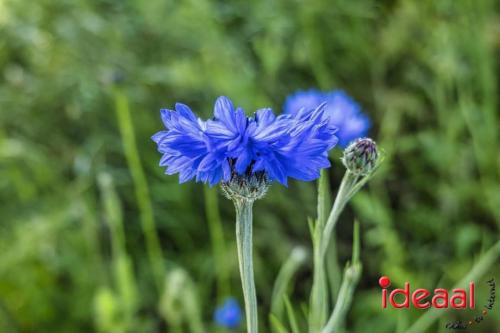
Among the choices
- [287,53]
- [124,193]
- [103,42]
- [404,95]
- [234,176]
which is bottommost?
[234,176]

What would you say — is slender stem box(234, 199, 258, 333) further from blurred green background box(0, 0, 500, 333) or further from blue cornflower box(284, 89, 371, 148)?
blurred green background box(0, 0, 500, 333)

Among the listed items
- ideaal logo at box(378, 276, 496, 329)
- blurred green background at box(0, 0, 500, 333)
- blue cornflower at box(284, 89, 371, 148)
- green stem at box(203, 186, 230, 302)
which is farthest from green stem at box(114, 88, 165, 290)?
ideaal logo at box(378, 276, 496, 329)

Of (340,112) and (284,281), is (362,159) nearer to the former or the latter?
(284,281)

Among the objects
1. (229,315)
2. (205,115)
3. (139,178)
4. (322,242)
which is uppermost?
(205,115)

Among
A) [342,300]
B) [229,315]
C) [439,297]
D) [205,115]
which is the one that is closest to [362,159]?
[342,300]

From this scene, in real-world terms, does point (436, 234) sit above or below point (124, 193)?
below

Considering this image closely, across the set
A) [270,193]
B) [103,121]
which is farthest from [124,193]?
[270,193]

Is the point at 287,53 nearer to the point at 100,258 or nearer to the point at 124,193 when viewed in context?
the point at 124,193

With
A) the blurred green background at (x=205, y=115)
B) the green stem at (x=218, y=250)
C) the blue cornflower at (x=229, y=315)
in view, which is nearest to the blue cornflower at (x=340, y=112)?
the blurred green background at (x=205, y=115)
